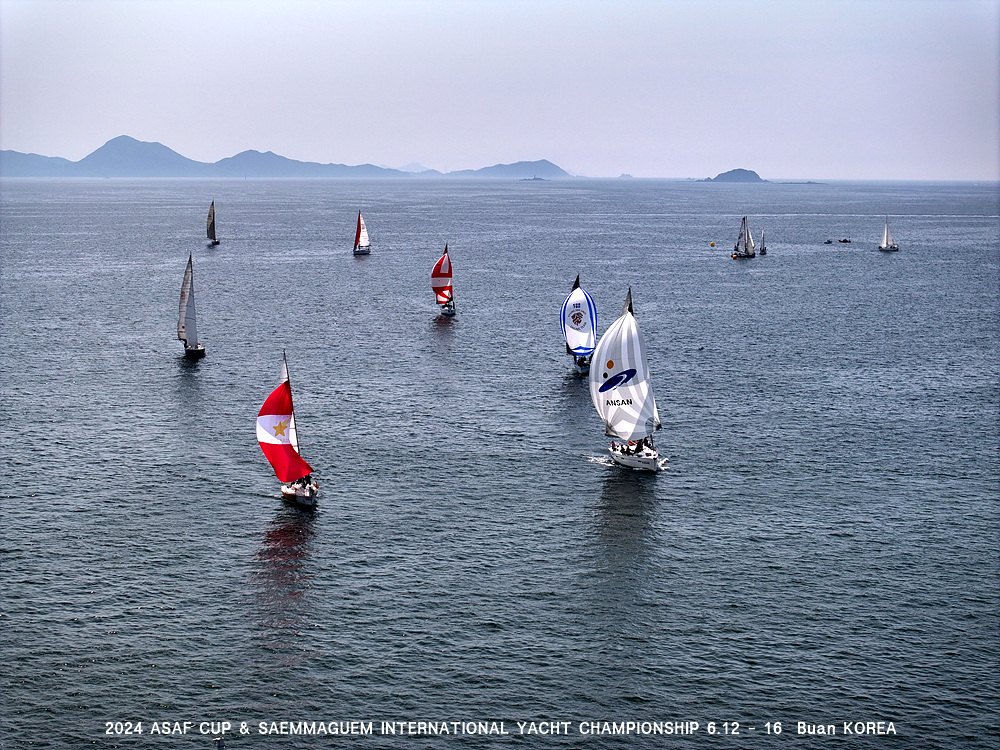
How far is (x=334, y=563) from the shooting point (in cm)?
6538

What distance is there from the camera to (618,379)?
86.2 m

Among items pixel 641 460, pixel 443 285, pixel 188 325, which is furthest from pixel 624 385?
pixel 443 285

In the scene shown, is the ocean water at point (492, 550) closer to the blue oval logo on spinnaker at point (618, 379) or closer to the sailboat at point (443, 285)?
the blue oval logo on spinnaker at point (618, 379)

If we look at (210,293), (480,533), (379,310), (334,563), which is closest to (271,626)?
(334,563)

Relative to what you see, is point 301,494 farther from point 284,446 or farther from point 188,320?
point 188,320

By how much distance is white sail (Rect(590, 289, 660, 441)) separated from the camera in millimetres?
84438

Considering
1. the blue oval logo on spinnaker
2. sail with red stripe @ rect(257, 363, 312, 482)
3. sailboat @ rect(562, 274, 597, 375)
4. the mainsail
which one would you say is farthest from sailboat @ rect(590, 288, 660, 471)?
sail with red stripe @ rect(257, 363, 312, 482)

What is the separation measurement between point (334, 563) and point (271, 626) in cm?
838

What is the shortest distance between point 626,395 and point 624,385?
37.2 inches

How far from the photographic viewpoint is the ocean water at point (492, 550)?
5138 cm

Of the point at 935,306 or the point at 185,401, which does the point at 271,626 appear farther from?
the point at 935,306

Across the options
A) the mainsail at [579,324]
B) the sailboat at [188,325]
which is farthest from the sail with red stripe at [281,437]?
the mainsail at [579,324]

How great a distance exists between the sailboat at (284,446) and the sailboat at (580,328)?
4366cm

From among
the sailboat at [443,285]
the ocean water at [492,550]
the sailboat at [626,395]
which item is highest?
the sailboat at [443,285]
